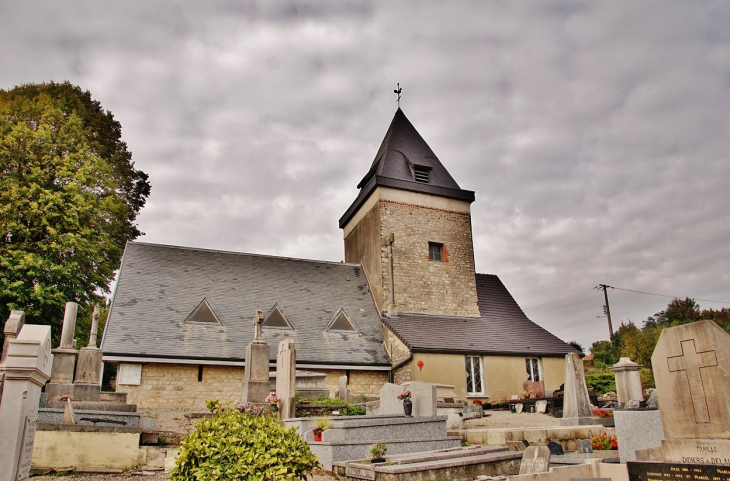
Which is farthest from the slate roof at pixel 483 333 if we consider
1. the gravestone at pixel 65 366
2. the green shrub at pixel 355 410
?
the gravestone at pixel 65 366

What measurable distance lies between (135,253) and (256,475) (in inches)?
675

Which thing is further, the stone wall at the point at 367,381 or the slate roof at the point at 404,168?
the slate roof at the point at 404,168

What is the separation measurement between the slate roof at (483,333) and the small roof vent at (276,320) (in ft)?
12.7

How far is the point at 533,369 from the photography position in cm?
2102

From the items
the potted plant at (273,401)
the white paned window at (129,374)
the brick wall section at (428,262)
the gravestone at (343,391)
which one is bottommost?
the potted plant at (273,401)

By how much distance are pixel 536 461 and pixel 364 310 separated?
15.3 m

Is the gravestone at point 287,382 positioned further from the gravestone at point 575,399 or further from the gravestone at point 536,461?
the gravestone at point 536,461

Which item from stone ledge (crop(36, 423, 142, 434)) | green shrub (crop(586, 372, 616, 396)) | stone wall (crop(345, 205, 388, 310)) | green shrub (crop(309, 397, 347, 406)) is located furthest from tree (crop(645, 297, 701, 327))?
stone ledge (crop(36, 423, 142, 434))

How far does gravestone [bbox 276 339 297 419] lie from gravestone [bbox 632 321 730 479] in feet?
28.0

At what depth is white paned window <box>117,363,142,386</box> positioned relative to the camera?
16266 mm

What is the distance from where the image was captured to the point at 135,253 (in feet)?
68.0

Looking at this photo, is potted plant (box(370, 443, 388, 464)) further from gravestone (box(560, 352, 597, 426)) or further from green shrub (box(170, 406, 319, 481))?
gravestone (box(560, 352, 597, 426))

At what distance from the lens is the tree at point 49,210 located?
58.3 feet

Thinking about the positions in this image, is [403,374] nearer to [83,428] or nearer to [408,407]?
[408,407]
